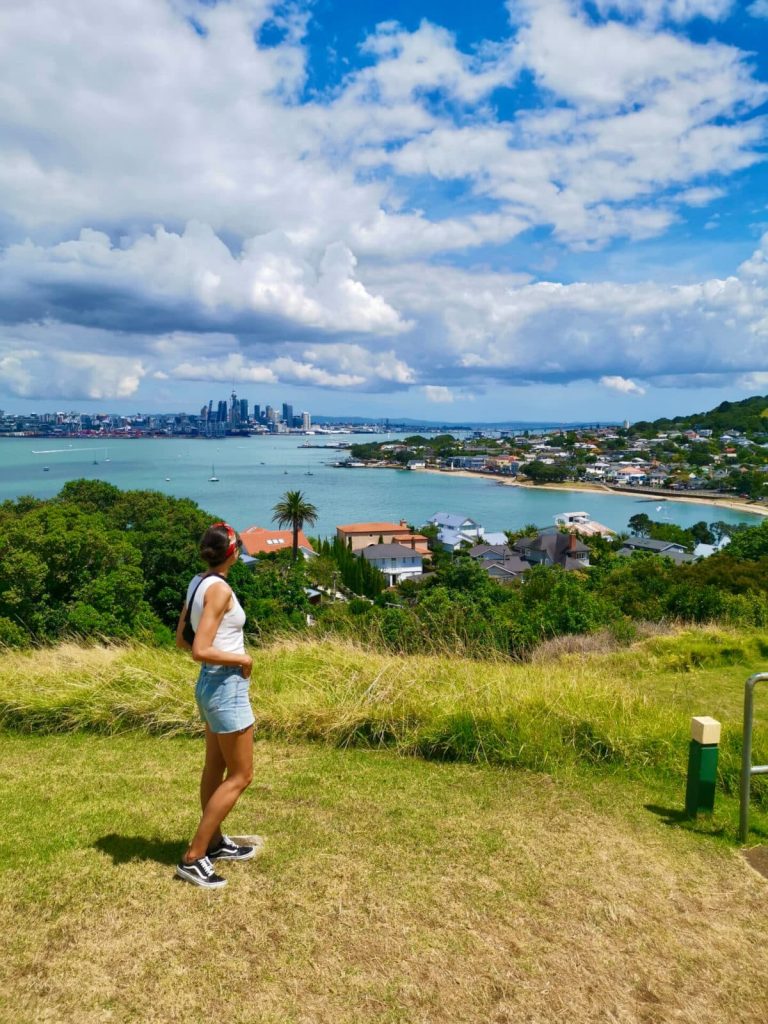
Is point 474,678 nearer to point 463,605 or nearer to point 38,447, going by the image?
point 463,605

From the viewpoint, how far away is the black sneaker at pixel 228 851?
3.01 meters

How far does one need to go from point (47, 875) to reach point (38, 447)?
215275 mm

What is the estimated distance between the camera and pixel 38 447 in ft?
637

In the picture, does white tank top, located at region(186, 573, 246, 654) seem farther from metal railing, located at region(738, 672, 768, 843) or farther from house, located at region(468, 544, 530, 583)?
house, located at region(468, 544, 530, 583)

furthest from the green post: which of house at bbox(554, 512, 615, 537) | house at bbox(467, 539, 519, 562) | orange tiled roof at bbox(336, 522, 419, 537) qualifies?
house at bbox(554, 512, 615, 537)

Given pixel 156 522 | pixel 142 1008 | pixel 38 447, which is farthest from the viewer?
pixel 38 447

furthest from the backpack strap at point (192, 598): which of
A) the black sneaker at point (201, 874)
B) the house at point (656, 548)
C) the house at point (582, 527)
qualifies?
the house at point (582, 527)

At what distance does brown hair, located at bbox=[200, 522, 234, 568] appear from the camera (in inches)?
108

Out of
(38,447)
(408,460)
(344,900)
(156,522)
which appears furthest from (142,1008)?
(38,447)

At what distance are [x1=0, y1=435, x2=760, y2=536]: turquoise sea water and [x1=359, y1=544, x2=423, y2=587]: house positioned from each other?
15731 mm

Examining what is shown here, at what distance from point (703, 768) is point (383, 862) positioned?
1.74m

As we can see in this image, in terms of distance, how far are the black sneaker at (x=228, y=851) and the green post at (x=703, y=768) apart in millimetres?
2262

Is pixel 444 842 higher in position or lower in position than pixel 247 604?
higher

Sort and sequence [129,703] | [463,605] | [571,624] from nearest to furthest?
[129,703] < [571,624] < [463,605]
